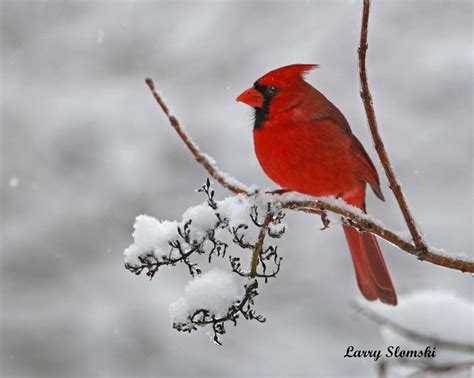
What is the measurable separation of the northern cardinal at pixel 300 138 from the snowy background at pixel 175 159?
11.5 ft

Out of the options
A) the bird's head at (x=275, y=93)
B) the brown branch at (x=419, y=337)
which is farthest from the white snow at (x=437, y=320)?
the bird's head at (x=275, y=93)

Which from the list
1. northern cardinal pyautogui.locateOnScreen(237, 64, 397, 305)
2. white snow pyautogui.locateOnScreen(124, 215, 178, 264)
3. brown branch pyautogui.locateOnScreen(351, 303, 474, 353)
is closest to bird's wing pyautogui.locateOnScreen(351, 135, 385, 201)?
northern cardinal pyautogui.locateOnScreen(237, 64, 397, 305)

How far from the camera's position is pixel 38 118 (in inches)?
259

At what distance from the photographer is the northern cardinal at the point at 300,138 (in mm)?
2004

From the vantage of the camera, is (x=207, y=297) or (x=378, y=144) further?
(x=378, y=144)

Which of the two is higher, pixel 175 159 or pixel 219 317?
pixel 175 159

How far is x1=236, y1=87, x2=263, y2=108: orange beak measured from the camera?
6.64ft

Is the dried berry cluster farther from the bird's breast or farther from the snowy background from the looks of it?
the snowy background

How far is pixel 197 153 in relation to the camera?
1.26 metres

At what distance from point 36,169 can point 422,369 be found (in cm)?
596

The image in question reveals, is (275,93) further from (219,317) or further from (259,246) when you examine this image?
(219,317)

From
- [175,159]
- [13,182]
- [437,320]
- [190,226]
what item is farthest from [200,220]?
[13,182]

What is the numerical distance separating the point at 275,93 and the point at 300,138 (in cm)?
14

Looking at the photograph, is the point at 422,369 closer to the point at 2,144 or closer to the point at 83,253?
the point at 83,253
